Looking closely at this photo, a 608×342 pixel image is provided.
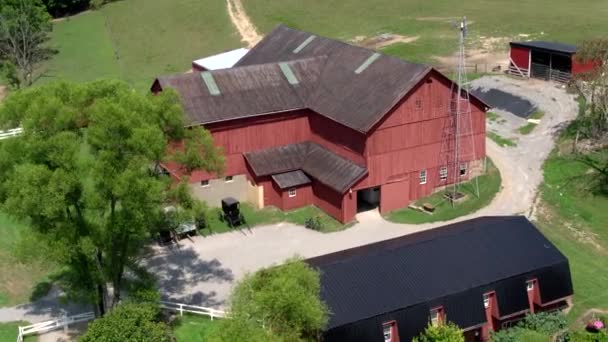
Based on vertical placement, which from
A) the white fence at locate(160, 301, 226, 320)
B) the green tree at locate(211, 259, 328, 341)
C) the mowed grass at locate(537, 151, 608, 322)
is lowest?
the mowed grass at locate(537, 151, 608, 322)

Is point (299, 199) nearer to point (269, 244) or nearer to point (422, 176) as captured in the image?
point (269, 244)

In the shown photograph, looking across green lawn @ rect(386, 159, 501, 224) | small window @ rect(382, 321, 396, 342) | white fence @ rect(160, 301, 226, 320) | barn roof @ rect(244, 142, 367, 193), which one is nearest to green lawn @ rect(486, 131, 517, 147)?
green lawn @ rect(386, 159, 501, 224)

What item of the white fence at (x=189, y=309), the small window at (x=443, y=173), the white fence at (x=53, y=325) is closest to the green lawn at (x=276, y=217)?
the small window at (x=443, y=173)

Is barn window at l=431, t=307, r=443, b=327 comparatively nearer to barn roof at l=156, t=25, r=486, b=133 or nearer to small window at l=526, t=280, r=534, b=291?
small window at l=526, t=280, r=534, b=291

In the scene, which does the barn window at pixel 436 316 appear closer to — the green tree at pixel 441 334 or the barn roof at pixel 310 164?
the green tree at pixel 441 334

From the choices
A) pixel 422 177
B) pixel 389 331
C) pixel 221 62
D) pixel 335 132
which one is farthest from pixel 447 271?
pixel 221 62
